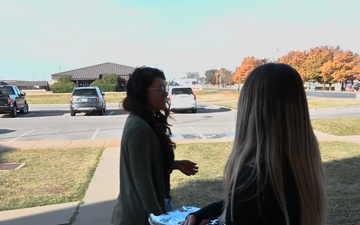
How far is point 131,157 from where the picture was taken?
2172mm

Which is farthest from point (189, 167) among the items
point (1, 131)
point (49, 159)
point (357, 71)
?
point (357, 71)

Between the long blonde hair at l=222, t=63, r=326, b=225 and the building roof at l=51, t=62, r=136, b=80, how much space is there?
2793 inches

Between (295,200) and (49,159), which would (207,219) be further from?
(49,159)

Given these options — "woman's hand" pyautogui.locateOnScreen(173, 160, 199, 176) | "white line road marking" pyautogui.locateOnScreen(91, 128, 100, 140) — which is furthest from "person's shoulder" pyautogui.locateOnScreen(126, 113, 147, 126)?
"white line road marking" pyautogui.locateOnScreen(91, 128, 100, 140)

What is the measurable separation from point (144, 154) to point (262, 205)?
42.1 inches

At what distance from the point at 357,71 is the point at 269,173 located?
75.4 meters

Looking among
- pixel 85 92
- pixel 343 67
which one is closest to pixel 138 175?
pixel 85 92

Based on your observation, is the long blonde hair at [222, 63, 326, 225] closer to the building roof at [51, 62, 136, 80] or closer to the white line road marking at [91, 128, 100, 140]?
the white line road marking at [91, 128, 100, 140]

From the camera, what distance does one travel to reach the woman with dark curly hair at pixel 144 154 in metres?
2.16

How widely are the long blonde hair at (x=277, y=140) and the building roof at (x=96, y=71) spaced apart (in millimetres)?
70946

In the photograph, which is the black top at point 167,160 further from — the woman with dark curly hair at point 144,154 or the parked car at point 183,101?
the parked car at point 183,101

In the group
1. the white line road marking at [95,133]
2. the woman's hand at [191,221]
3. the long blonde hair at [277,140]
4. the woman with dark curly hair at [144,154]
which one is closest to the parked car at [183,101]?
the white line road marking at [95,133]

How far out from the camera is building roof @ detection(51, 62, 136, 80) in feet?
235

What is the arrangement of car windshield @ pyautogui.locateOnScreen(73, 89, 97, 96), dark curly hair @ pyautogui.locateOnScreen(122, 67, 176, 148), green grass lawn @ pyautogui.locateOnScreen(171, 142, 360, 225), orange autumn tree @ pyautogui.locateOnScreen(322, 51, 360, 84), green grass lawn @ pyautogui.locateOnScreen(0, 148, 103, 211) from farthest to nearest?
orange autumn tree @ pyautogui.locateOnScreen(322, 51, 360, 84) < car windshield @ pyautogui.locateOnScreen(73, 89, 97, 96) < green grass lawn @ pyautogui.locateOnScreen(0, 148, 103, 211) < green grass lawn @ pyautogui.locateOnScreen(171, 142, 360, 225) < dark curly hair @ pyautogui.locateOnScreen(122, 67, 176, 148)
